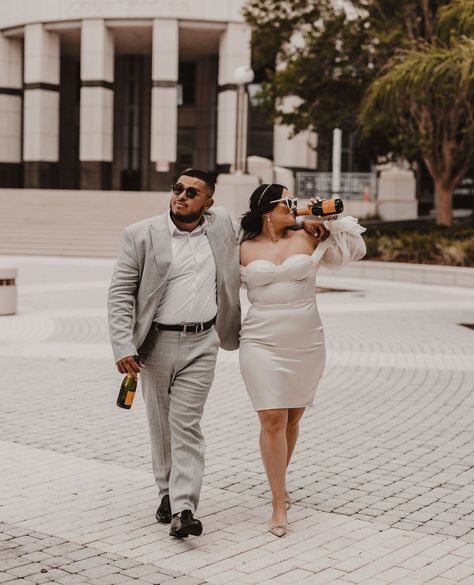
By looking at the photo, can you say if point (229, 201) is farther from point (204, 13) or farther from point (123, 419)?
point (123, 419)

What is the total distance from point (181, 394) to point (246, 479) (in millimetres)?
1402

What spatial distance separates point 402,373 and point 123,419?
3.50 m

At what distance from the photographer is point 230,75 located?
4584 centimetres

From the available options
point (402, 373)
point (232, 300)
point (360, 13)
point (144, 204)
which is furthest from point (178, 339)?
point (144, 204)

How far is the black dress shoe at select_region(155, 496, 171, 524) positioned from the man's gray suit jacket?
2.86ft

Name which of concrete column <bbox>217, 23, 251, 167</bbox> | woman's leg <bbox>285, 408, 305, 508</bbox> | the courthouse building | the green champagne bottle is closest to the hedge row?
woman's leg <bbox>285, 408, 305, 508</bbox>

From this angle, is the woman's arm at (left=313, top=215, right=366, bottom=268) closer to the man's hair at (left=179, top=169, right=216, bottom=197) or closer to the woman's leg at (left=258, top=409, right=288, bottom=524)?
the man's hair at (left=179, top=169, right=216, bottom=197)

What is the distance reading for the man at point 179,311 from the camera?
16.7ft

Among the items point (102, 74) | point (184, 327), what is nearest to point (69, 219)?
point (102, 74)

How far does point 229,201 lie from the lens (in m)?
31.4

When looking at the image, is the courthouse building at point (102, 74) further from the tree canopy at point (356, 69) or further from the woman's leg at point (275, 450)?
the woman's leg at point (275, 450)

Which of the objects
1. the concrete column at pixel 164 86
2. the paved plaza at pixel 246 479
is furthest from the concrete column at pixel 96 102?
the paved plaza at pixel 246 479

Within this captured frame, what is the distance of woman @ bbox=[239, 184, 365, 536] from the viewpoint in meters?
5.19

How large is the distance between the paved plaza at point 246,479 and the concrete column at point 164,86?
34.5 m
